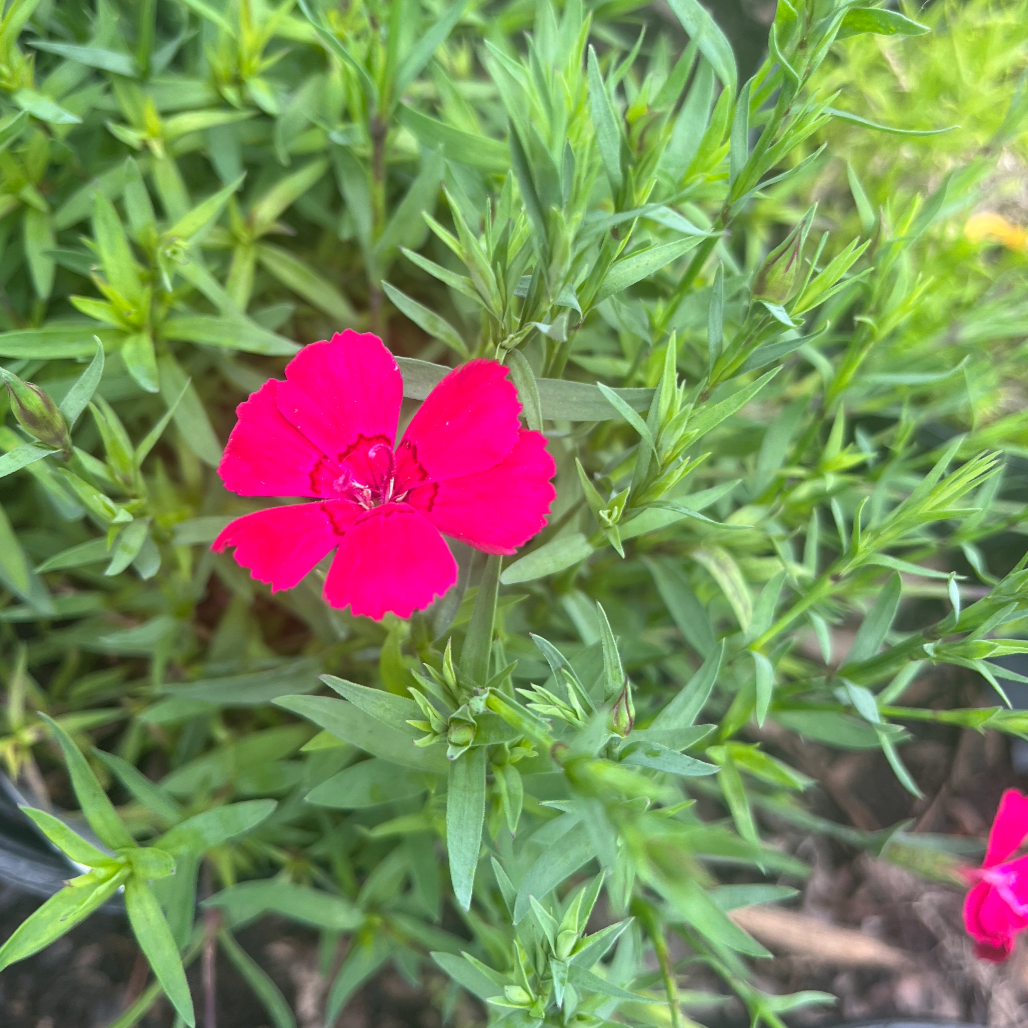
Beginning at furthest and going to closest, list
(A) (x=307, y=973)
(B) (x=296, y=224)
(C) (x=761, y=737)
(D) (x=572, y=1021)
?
(C) (x=761, y=737) < (A) (x=307, y=973) < (B) (x=296, y=224) < (D) (x=572, y=1021)

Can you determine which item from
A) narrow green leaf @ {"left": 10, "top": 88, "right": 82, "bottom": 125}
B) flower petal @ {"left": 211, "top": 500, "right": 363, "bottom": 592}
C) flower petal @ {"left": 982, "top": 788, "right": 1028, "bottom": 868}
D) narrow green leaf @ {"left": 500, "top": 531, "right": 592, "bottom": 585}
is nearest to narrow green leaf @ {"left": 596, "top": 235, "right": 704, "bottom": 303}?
narrow green leaf @ {"left": 500, "top": 531, "right": 592, "bottom": 585}

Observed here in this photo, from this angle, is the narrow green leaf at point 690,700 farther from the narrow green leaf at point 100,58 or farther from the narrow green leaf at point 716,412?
the narrow green leaf at point 100,58

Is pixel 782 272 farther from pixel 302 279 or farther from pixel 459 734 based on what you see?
pixel 302 279

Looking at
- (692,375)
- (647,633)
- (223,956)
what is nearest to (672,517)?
(692,375)

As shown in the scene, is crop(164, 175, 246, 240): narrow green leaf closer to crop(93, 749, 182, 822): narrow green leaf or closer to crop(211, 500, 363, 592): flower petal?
crop(211, 500, 363, 592): flower petal

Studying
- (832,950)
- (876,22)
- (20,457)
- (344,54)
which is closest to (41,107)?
(344,54)

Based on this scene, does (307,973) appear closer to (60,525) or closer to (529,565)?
(60,525)

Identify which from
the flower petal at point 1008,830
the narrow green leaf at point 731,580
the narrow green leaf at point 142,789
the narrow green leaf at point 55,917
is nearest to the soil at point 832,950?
the flower petal at point 1008,830
